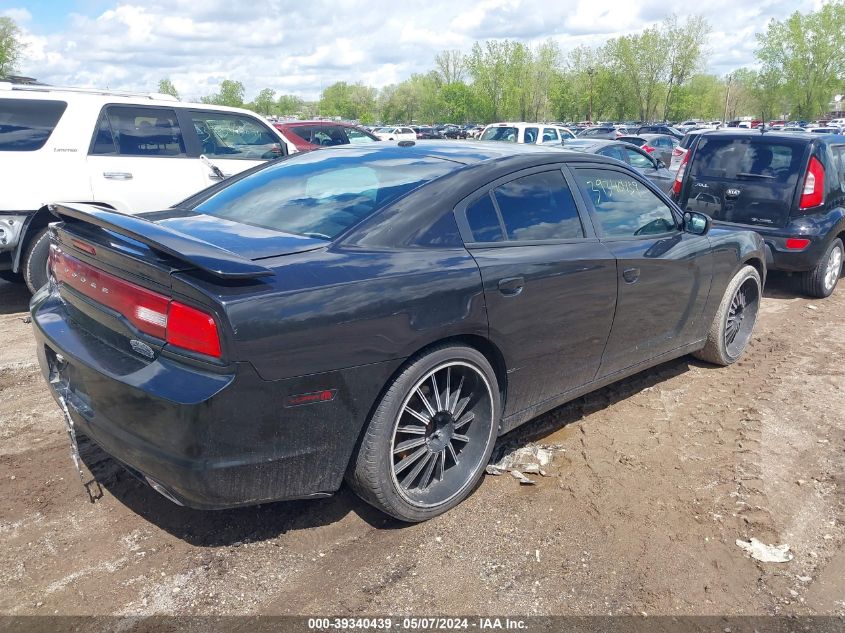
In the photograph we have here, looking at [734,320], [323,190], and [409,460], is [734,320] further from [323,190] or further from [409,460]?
[323,190]

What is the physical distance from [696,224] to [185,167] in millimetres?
5055

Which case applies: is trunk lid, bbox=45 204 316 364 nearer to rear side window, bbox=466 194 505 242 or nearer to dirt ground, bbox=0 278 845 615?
rear side window, bbox=466 194 505 242

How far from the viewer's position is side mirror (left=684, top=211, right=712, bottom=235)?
14.5ft

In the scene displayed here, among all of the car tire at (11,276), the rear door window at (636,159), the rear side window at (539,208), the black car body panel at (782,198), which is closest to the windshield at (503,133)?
the rear door window at (636,159)

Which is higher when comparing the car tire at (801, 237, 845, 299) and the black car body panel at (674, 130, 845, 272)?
the black car body panel at (674, 130, 845, 272)

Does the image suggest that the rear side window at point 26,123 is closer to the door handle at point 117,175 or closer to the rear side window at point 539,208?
the door handle at point 117,175

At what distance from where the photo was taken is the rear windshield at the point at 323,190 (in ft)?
10.0

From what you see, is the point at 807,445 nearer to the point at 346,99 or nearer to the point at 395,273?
the point at 395,273

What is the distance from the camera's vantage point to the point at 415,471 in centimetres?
298

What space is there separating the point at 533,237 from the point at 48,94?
519cm

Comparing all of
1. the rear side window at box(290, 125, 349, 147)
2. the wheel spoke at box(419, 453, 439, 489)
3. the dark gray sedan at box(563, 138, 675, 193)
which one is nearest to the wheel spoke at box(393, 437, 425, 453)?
the wheel spoke at box(419, 453, 439, 489)

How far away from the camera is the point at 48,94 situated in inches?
245

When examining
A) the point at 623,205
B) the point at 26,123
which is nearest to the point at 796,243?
the point at 623,205

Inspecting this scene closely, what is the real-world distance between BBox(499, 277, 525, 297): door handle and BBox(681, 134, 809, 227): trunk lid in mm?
5072
